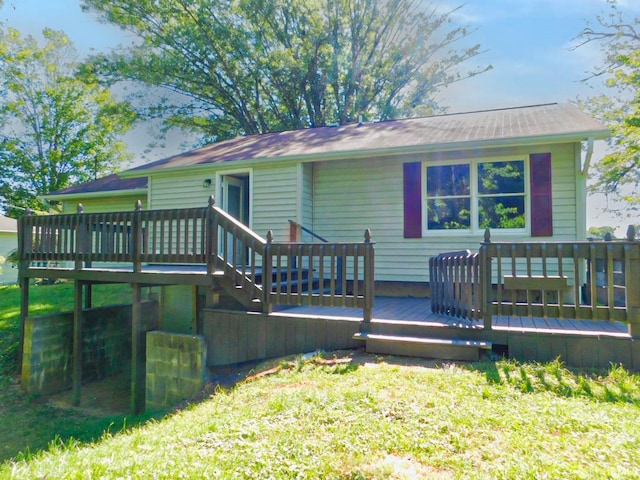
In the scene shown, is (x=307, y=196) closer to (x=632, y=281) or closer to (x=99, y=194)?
(x=632, y=281)

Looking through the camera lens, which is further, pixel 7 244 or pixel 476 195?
pixel 7 244

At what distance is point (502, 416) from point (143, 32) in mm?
24308

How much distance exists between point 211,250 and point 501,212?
536 cm

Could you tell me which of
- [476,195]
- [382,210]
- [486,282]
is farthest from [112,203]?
[486,282]

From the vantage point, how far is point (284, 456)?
8.39ft

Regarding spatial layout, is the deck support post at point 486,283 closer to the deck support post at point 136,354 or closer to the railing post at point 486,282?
the railing post at point 486,282

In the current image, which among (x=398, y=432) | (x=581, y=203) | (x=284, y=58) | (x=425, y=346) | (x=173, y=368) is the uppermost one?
(x=284, y=58)

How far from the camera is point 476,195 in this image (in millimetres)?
7363

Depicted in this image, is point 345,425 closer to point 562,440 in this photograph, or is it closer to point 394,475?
point 394,475

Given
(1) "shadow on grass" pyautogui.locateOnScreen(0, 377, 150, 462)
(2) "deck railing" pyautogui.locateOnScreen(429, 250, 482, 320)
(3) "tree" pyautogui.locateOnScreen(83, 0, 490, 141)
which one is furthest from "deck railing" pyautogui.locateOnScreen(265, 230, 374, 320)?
(3) "tree" pyautogui.locateOnScreen(83, 0, 490, 141)

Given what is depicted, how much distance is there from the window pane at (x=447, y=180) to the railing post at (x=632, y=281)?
3.55 metres

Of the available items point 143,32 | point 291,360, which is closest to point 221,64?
point 143,32

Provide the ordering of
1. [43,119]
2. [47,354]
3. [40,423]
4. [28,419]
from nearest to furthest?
1. [40,423]
2. [28,419]
3. [47,354]
4. [43,119]

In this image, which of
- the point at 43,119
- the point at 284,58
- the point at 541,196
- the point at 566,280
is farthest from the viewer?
the point at 43,119
